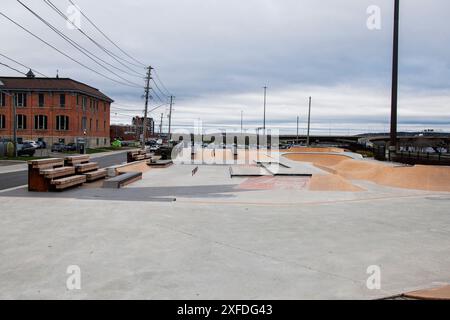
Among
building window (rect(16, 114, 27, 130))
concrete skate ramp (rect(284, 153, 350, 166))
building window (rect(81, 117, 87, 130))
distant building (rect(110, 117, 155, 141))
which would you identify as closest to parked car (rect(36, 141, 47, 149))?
building window (rect(16, 114, 27, 130))

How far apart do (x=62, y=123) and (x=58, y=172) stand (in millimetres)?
63545

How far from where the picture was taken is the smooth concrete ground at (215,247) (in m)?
5.57

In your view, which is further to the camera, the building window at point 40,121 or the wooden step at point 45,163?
the building window at point 40,121

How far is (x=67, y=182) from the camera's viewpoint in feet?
50.8

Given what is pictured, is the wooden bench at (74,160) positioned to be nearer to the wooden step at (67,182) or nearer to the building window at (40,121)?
the wooden step at (67,182)

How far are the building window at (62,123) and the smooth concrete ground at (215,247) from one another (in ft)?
213

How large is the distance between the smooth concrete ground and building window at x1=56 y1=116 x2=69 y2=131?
64785 millimetres

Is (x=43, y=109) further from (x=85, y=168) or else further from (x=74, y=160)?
(x=74, y=160)

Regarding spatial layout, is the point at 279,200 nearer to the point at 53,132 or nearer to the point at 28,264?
the point at 28,264

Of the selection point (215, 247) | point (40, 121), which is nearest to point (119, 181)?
point (215, 247)

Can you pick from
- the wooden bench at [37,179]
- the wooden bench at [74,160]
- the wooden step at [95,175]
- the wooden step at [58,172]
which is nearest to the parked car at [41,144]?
the wooden step at [95,175]

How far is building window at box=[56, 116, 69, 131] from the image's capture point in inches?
2938

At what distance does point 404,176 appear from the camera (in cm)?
2033

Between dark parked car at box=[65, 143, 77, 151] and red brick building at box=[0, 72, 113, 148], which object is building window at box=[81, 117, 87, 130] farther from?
dark parked car at box=[65, 143, 77, 151]
